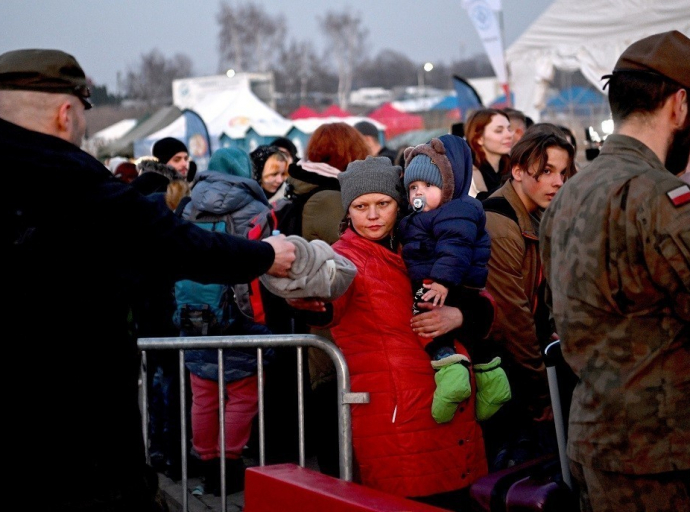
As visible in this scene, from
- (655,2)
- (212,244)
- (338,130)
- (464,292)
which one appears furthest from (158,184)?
(655,2)

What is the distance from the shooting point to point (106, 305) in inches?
102

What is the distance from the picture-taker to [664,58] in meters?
2.69

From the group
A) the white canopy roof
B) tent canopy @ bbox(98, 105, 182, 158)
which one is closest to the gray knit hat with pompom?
the white canopy roof

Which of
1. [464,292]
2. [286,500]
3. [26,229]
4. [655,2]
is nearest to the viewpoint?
[26,229]

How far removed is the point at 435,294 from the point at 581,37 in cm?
1239

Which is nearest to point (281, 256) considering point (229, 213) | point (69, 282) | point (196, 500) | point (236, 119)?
point (69, 282)

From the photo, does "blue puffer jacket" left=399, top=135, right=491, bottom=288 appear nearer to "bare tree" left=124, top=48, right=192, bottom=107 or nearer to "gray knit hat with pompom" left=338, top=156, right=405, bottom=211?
"gray knit hat with pompom" left=338, top=156, right=405, bottom=211

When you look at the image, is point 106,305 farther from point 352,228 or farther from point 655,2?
point 655,2

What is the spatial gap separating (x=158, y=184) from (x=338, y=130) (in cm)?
215

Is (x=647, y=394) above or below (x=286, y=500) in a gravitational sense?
above

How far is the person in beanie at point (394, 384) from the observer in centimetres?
362

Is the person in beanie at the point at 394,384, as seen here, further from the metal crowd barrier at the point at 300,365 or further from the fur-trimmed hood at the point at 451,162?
the fur-trimmed hood at the point at 451,162

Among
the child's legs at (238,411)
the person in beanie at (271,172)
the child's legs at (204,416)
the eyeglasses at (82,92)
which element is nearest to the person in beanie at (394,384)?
the eyeglasses at (82,92)

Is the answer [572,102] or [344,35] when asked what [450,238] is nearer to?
[572,102]
